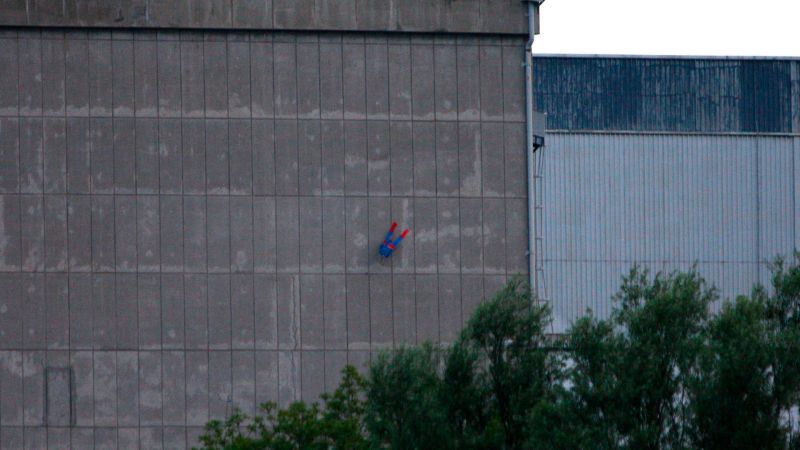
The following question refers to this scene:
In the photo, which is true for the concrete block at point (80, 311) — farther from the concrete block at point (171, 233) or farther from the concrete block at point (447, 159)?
the concrete block at point (447, 159)

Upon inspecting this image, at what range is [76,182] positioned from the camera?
112 ft

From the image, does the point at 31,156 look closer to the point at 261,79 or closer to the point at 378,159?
the point at 261,79

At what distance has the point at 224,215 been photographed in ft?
113

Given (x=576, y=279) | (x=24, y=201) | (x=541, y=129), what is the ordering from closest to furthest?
(x=24, y=201)
(x=541, y=129)
(x=576, y=279)

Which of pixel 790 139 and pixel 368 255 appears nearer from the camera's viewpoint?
pixel 368 255

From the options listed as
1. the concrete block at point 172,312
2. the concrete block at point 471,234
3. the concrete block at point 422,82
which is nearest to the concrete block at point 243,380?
the concrete block at point 172,312

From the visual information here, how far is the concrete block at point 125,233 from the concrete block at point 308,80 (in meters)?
4.47

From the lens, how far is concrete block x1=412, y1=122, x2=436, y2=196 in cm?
3488

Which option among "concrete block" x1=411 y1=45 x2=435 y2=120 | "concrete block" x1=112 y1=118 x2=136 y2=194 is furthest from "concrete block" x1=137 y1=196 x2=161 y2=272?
"concrete block" x1=411 y1=45 x2=435 y2=120

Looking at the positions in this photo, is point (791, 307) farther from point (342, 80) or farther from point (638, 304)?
point (342, 80)

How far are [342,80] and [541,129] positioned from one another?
5.25 m

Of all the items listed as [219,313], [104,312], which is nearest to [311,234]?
[219,313]

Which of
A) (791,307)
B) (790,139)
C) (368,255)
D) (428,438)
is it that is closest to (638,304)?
(791,307)

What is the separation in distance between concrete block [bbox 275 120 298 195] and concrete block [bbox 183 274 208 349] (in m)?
2.81
